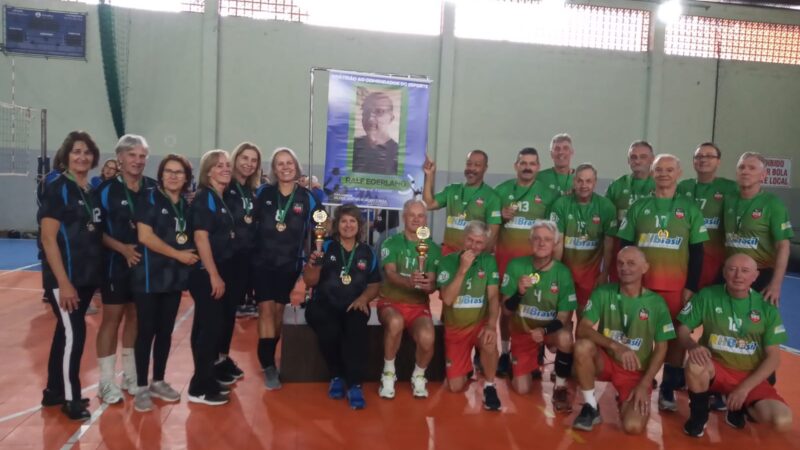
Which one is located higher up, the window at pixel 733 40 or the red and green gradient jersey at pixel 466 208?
the window at pixel 733 40

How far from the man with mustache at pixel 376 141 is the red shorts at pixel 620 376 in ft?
7.50

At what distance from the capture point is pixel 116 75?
11477 mm

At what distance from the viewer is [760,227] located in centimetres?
409

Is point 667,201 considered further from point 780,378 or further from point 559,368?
point 780,378

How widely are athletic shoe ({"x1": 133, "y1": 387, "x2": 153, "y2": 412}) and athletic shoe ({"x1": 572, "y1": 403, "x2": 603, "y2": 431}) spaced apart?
2.74 m

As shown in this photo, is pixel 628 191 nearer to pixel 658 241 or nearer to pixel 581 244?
pixel 581 244

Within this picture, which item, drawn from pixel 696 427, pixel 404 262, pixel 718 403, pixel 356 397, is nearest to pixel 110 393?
pixel 356 397

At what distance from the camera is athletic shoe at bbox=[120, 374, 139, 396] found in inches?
152

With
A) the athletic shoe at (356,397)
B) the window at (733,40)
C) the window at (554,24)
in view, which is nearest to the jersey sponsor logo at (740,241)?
the athletic shoe at (356,397)

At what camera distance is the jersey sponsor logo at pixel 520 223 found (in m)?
4.73

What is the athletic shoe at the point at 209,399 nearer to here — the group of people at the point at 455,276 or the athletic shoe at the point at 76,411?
the group of people at the point at 455,276

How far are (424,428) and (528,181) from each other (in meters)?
2.25

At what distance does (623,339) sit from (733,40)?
523 inches

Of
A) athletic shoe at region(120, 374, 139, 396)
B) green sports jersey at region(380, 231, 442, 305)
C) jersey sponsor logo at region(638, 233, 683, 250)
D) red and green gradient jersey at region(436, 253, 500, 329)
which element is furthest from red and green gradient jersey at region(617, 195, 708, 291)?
athletic shoe at region(120, 374, 139, 396)
